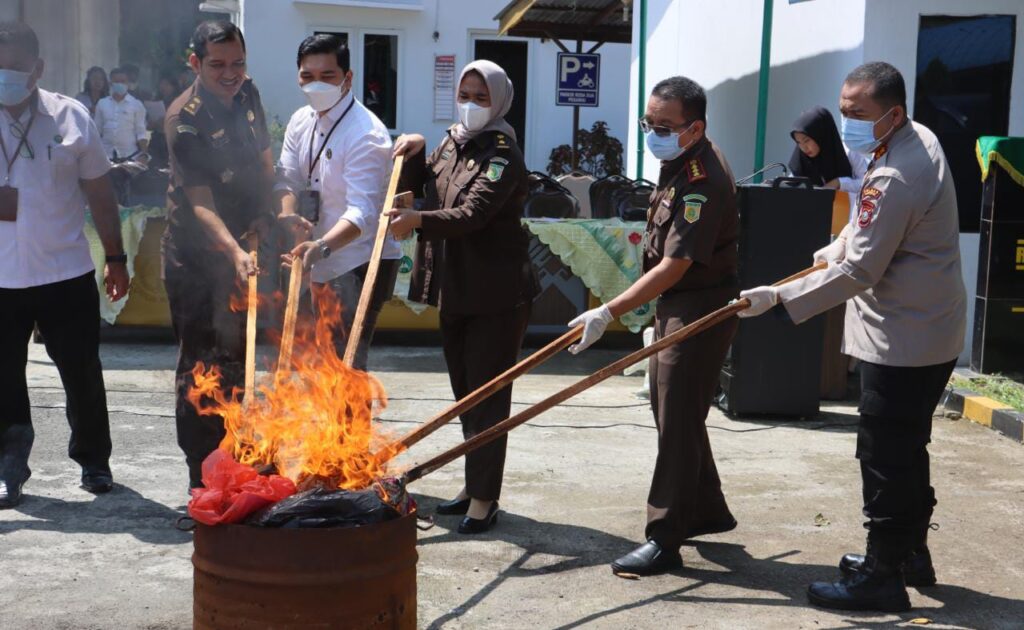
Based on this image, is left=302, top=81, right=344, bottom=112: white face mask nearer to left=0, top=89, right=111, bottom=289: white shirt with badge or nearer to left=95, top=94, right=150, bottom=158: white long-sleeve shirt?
left=0, top=89, right=111, bottom=289: white shirt with badge

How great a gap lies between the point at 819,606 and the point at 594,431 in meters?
2.94

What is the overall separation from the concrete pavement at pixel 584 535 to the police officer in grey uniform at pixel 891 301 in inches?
11.7

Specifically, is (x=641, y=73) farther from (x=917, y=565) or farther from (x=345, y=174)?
(x=917, y=565)

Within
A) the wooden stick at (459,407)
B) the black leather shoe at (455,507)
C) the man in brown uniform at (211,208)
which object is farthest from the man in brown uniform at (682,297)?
the man in brown uniform at (211,208)

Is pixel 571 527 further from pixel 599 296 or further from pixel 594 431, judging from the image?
pixel 599 296

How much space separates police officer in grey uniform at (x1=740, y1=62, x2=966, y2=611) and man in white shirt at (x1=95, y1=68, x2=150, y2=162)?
7608mm

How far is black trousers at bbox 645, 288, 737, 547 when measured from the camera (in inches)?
184

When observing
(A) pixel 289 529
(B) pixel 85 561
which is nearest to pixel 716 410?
(B) pixel 85 561

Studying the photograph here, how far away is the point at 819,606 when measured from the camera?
4.41 m

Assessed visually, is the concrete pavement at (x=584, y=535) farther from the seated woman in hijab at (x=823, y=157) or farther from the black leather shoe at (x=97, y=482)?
the seated woman in hijab at (x=823, y=157)

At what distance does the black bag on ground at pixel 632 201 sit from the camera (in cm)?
1007

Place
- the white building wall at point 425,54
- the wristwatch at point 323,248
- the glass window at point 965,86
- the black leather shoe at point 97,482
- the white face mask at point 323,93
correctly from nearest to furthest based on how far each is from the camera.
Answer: the wristwatch at point 323,248 < the white face mask at point 323,93 < the black leather shoe at point 97,482 < the glass window at point 965,86 < the white building wall at point 425,54

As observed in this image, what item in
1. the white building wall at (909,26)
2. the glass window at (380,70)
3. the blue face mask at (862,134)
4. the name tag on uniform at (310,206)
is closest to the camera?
the blue face mask at (862,134)

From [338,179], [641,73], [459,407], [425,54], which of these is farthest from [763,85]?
[425,54]
